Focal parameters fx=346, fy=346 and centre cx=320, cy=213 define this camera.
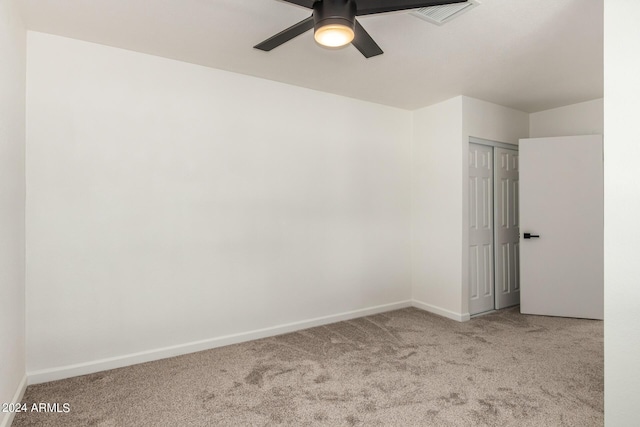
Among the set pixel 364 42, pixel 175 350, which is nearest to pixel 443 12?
pixel 364 42

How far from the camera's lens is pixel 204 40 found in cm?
261

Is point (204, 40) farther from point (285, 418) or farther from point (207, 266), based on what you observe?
point (285, 418)

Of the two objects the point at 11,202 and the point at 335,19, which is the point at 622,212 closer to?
the point at 335,19

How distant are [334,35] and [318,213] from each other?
2117 millimetres

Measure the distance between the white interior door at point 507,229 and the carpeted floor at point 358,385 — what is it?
0.96 metres

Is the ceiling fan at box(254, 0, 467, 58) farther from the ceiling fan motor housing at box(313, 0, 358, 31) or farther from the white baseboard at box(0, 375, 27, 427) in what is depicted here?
the white baseboard at box(0, 375, 27, 427)

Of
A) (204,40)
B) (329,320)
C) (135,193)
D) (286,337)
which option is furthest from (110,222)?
(329,320)

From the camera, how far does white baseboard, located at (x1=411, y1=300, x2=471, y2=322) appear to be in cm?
385

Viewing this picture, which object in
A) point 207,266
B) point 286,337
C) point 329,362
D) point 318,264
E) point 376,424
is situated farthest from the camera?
point 318,264

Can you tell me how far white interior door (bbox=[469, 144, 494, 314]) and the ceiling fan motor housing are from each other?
9.17 feet

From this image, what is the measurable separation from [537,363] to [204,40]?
11.8 ft

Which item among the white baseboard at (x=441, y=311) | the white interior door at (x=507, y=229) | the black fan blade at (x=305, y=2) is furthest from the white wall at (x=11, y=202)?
the white interior door at (x=507, y=229)

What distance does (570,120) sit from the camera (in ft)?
14.0

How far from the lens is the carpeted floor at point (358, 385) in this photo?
6.80 ft
